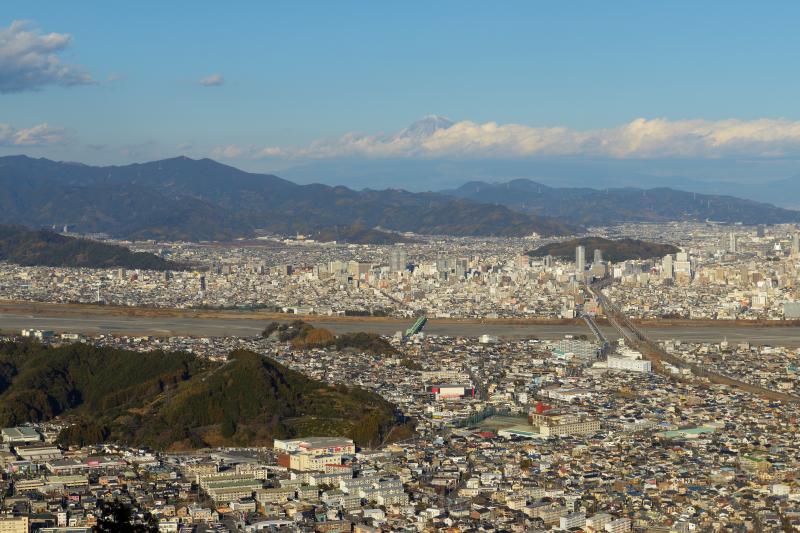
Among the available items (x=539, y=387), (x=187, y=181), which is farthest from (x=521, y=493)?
(x=187, y=181)

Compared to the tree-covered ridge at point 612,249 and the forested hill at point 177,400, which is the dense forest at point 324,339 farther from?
the tree-covered ridge at point 612,249

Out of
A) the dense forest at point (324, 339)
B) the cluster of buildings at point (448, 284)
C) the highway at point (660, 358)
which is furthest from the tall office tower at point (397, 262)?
the dense forest at point (324, 339)

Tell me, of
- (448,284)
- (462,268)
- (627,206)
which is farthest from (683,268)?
(627,206)

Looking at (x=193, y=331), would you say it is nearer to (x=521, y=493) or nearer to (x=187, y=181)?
(x=521, y=493)

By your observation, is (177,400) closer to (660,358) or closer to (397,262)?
(660,358)

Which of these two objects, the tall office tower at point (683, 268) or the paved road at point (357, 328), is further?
the tall office tower at point (683, 268)

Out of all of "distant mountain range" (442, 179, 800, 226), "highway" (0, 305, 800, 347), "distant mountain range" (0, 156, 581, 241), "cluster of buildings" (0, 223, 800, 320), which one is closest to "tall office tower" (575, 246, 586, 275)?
"cluster of buildings" (0, 223, 800, 320)

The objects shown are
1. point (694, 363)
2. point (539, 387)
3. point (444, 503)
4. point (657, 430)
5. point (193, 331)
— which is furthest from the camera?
point (193, 331)
